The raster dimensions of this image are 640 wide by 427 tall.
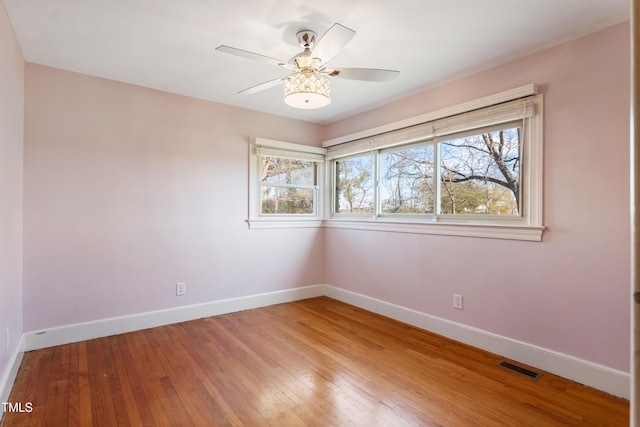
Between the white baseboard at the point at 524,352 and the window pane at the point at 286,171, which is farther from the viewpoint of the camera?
the window pane at the point at 286,171

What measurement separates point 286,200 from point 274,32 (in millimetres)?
2268

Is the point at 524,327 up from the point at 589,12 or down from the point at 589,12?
down

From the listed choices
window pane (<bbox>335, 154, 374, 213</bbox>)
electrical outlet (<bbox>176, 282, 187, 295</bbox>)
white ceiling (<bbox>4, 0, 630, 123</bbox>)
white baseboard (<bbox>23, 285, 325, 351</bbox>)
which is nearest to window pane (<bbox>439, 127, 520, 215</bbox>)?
white ceiling (<bbox>4, 0, 630, 123</bbox>)

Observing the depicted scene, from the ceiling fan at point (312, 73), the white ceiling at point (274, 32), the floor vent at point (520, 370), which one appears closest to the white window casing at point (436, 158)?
the white ceiling at point (274, 32)

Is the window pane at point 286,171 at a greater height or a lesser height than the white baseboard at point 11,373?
greater

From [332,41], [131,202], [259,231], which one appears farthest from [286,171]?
[332,41]

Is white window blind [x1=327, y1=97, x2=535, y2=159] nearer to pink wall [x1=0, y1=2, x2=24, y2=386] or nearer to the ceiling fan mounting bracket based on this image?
the ceiling fan mounting bracket

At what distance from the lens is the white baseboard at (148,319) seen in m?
2.84

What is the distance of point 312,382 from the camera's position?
2.33 m

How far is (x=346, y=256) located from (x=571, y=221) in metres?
2.41

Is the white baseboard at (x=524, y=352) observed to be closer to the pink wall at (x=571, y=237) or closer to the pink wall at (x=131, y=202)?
the pink wall at (x=571, y=237)

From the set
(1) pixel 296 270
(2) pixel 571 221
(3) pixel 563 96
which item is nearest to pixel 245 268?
(1) pixel 296 270

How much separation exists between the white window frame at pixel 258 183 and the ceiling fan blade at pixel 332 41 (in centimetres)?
201

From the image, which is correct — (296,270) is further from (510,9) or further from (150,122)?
(510,9)
